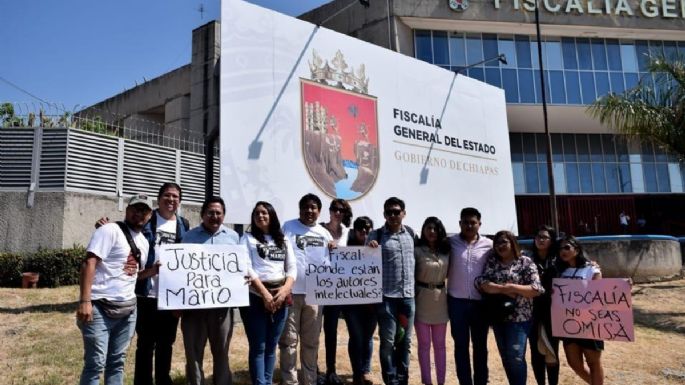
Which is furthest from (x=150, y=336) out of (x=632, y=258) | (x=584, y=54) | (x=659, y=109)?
(x=584, y=54)

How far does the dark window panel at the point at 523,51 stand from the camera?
68.3ft

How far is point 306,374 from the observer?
4570 mm

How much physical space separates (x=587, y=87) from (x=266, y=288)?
21.0 meters

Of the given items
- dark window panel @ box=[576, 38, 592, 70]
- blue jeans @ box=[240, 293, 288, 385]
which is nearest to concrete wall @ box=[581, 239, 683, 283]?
dark window panel @ box=[576, 38, 592, 70]

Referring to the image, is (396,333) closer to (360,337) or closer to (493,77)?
(360,337)

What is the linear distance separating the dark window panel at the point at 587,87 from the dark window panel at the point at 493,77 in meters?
3.82

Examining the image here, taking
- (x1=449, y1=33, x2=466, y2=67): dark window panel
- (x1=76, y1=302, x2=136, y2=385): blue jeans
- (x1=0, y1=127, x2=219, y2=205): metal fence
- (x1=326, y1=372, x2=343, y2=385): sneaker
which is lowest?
(x1=326, y1=372, x2=343, y2=385): sneaker

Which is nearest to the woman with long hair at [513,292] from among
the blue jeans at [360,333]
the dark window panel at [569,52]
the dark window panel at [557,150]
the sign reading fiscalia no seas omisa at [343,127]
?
the blue jeans at [360,333]

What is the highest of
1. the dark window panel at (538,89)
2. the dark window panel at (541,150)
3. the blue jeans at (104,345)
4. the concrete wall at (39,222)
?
the dark window panel at (538,89)

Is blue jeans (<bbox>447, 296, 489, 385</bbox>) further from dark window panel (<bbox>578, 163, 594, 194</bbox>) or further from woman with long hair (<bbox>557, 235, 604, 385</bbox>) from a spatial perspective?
dark window panel (<bbox>578, 163, 594, 194</bbox>)

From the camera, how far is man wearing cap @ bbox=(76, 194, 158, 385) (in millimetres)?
3447

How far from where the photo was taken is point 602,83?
70.1ft

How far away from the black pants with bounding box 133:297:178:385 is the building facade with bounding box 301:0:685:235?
16322mm

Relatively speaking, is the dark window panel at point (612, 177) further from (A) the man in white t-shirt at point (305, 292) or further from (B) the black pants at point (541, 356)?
(A) the man in white t-shirt at point (305, 292)
